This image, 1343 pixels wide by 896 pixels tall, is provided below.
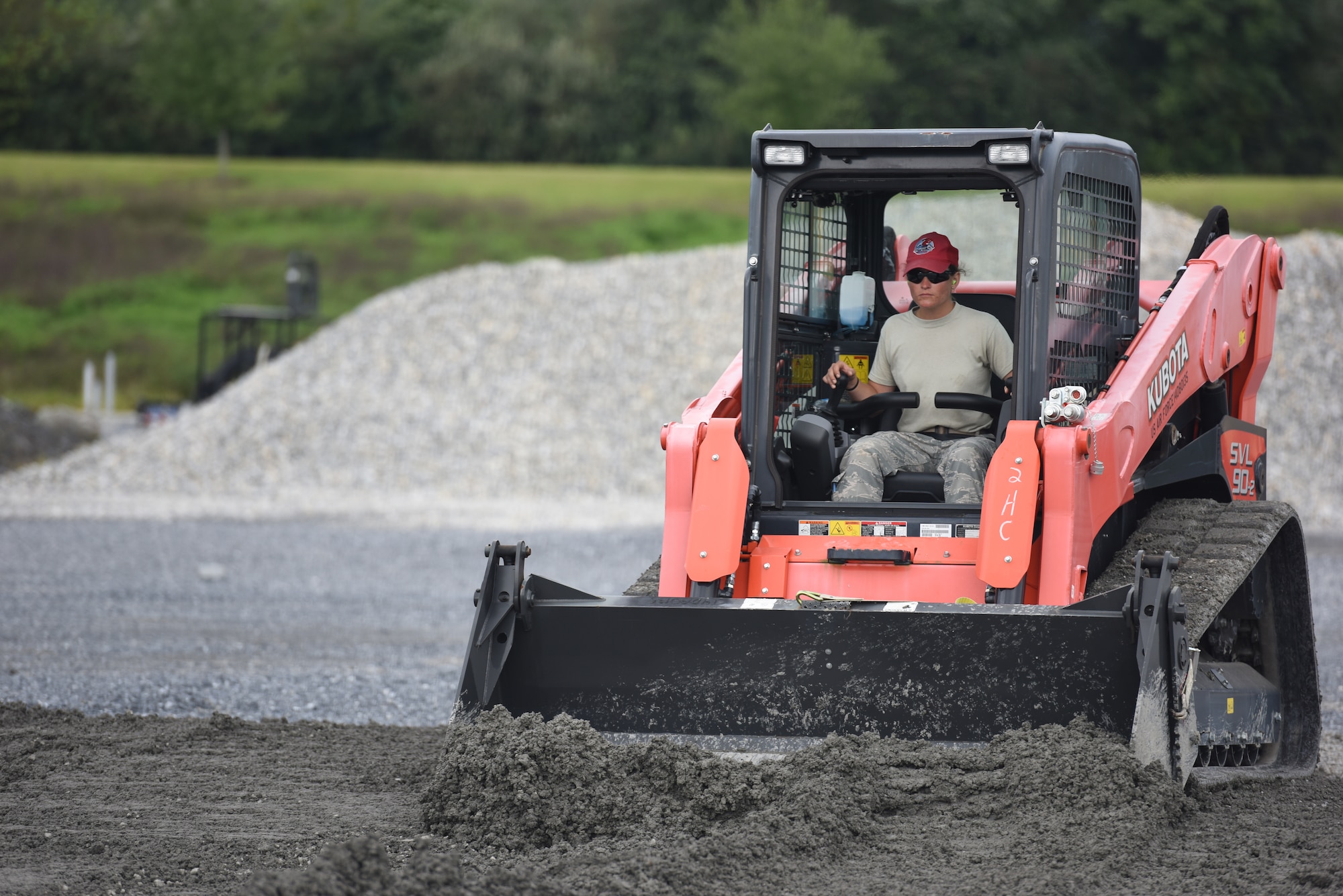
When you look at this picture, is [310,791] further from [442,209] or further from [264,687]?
[442,209]

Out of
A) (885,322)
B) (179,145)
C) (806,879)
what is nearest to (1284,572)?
(885,322)

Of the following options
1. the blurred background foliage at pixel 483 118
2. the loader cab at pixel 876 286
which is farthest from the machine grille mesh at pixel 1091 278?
the blurred background foliage at pixel 483 118

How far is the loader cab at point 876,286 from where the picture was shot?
5148 mm

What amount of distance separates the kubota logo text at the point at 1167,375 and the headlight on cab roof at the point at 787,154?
149 centimetres

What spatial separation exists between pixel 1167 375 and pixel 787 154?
163cm

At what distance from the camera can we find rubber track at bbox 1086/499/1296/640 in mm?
4980

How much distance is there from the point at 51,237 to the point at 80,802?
3622 centimetres

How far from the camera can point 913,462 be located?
219 inches

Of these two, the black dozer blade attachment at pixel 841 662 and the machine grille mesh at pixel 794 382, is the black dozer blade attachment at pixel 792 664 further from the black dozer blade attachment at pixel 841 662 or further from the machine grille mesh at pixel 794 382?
the machine grille mesh at pixel 794 382

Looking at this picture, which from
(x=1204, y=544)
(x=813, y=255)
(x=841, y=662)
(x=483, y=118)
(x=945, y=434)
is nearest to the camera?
(x=841, y=662)

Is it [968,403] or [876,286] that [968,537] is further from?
[876,286]

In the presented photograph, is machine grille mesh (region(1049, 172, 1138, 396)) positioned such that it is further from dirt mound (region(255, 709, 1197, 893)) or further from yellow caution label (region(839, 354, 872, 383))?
dirt mound (region(255, 709, 1197, 893))

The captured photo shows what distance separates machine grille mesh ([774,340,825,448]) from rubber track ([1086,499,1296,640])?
1306 millimetres

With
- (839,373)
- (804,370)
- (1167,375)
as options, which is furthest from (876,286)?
(1167,375)
